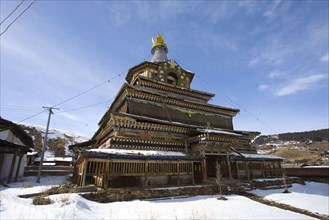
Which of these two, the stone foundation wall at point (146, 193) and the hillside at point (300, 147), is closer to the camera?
the stone foundation wall at point (146, 193)

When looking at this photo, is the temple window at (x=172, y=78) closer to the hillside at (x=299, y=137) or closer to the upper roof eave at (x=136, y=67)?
the upper roof eave at (x=136, y=67)

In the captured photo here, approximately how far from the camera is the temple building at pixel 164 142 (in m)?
13.7

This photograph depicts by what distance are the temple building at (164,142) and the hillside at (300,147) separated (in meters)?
29.2

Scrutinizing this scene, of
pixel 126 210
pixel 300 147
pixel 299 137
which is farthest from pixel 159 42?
pixel 299 137

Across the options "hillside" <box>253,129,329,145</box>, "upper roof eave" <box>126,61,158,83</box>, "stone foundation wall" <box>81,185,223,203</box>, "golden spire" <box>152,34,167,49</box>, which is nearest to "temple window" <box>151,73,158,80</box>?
"upper roof eave" <box>126,61,158,83</box>

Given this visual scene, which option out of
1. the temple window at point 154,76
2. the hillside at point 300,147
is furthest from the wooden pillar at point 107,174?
the hillside at point 300,147

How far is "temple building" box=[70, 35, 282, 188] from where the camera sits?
13656 millimetres

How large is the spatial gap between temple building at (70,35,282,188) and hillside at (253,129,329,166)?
29159 millimetres

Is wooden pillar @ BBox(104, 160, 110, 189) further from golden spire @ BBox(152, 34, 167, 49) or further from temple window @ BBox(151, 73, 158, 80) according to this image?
golden spire @ BBox(152, 34, 167, 49)

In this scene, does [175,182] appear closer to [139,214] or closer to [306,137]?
[139,214]

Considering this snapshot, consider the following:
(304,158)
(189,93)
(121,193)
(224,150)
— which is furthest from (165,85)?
(304,158)

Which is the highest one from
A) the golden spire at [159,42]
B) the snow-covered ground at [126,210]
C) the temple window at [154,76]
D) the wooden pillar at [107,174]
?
the golden spire at [159,42]

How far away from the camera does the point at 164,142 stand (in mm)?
18781

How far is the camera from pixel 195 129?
795 inches
